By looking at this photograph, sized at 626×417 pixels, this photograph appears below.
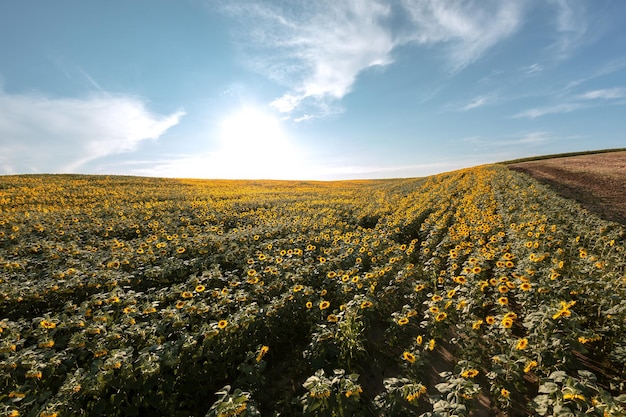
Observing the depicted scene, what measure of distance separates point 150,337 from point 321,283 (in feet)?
12.7

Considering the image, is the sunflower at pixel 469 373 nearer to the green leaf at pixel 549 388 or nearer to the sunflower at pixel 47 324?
the green leaf at pixel 549 388

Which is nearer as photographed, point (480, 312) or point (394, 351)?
point (394, 351)

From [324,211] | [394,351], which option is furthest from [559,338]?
[324,211]

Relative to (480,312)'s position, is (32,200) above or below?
Answer: above

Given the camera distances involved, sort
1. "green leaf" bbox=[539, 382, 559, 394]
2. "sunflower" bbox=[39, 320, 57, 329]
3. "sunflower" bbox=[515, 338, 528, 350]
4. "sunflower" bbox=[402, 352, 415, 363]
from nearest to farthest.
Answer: "green leaf" bbox=[539, 382, 559, 394] < "sunflower" bbox=[515, 338, 528, 350] < "sunflower" bbox=[402, 352, 415, 363] < "sunflower" bbox=[39, 320, 57, 329]

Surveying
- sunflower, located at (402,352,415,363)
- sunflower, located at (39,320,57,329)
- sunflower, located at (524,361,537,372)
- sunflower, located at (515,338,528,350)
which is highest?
sunflower, located at (39,320,57,329)

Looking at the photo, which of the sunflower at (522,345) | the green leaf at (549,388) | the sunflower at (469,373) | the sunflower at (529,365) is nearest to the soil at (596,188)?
the sunflower at (522,345)

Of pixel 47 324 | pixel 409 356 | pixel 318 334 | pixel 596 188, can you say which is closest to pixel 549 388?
pixel 409 356

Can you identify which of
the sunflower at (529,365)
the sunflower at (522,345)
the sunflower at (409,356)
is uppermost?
the sunflower at (522,345)

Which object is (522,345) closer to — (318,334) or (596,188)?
(318,334)

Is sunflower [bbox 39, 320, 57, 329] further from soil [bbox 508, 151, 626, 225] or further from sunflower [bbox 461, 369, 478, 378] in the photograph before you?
soil [bbox 508, 151, 626, 225]

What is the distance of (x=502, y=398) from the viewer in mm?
3811

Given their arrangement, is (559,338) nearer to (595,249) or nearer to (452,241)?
(452,241)

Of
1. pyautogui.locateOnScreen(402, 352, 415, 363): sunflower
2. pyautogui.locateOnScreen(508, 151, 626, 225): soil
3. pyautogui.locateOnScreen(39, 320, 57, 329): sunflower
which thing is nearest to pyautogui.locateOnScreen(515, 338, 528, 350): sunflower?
pyautogui.locateOnScreen(402, 352, 415, 363): sunflower
